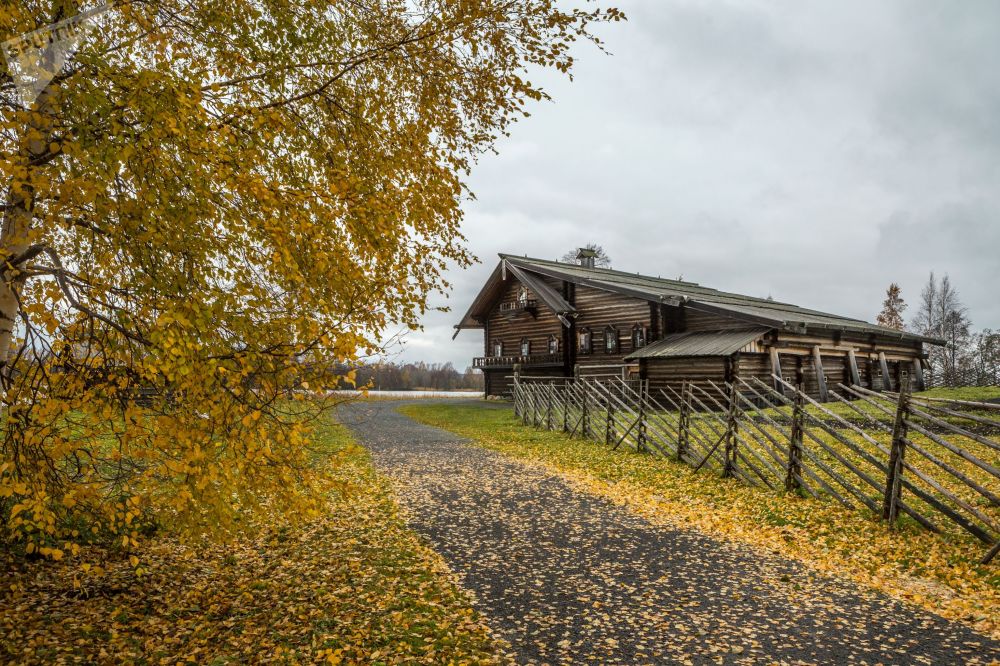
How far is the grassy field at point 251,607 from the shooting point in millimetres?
5137

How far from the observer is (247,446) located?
4375 millimetres

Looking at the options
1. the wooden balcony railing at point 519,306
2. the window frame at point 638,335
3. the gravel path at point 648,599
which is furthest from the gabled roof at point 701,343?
the gravel path at point 648,599

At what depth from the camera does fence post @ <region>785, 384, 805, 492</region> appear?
10.2 meters

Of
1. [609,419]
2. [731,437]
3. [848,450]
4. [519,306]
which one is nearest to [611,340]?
[519,306]

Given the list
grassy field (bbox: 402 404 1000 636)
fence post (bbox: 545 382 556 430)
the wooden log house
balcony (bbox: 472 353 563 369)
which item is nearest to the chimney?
the wooden log house

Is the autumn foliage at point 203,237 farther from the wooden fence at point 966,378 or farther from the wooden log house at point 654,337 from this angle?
the wooden fence at point 966,378

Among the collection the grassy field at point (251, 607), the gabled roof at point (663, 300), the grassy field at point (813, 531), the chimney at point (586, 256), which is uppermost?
the chimney at point (586, 256)

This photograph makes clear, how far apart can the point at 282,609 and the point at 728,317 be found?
2462 centimetres

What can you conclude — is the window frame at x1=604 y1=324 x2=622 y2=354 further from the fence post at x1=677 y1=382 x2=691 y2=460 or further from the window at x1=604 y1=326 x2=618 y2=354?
the fence post at x1=677 y1=382 x2=691 y2=460

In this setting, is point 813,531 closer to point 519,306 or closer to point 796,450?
point 796,450

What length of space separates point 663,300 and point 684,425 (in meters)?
15.2

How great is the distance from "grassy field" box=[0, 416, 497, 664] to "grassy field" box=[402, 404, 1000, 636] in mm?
4656

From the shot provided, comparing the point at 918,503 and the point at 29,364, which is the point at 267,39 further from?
the point at 918,503

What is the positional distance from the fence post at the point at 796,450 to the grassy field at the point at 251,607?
276 inches
